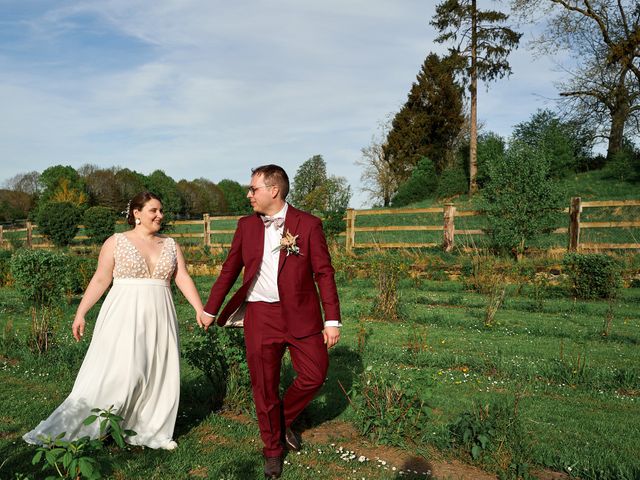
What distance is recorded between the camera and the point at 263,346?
390 centimetres

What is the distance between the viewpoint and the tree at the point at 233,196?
9281 cm

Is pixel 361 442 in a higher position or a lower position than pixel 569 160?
lower

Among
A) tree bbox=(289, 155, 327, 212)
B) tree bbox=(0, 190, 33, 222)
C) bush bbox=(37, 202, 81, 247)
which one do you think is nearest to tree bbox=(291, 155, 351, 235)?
tree bbox=(289, 155, 327, 212)

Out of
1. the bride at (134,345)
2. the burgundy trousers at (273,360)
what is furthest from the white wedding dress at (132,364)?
the burgundy trousers at (273,360)

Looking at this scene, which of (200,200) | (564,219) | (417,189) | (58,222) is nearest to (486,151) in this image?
(417,189)

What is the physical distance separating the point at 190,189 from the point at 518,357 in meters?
76.1

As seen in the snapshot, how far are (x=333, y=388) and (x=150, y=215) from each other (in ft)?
8.69

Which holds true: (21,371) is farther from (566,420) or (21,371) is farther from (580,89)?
(580,89)

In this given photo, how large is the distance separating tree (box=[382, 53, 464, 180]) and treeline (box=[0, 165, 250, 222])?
A: 58.9 feet

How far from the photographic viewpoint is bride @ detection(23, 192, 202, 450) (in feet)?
13.3

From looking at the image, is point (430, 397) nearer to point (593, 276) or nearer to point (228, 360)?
point (228, 360)

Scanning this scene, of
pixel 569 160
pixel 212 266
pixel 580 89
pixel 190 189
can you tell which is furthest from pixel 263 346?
pixel 190 189

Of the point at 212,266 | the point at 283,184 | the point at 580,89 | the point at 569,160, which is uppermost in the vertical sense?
the point at 580,89

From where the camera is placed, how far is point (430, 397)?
13.9ft
